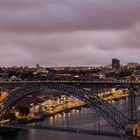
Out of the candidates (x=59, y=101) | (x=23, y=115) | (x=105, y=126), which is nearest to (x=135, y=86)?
(x=105, y=126)

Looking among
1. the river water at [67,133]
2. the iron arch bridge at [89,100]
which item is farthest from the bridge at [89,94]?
the river water at [67,133]

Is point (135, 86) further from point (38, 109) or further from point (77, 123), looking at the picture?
point (38, 109)

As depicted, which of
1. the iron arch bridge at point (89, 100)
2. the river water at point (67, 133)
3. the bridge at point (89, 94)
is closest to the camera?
the bridge at point (89, 94)

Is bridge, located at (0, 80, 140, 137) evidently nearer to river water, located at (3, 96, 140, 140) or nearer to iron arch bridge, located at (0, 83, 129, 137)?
iron arch bridge, located at (0, 83, 129, 137)

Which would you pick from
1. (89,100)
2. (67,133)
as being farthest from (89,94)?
(67,133)

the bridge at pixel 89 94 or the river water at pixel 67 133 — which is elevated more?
the bridge at pixel 89 94

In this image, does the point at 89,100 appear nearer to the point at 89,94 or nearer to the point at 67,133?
the point at 89,94

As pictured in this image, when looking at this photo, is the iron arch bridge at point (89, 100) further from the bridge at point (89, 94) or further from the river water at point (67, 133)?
the river water at point (67, 133)

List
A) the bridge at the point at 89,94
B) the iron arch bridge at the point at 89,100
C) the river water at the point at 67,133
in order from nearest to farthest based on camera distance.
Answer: the bridge at the point at 89,94 → the iron arch bridge at the point at 89,100 → the river water at the point at 67,133
